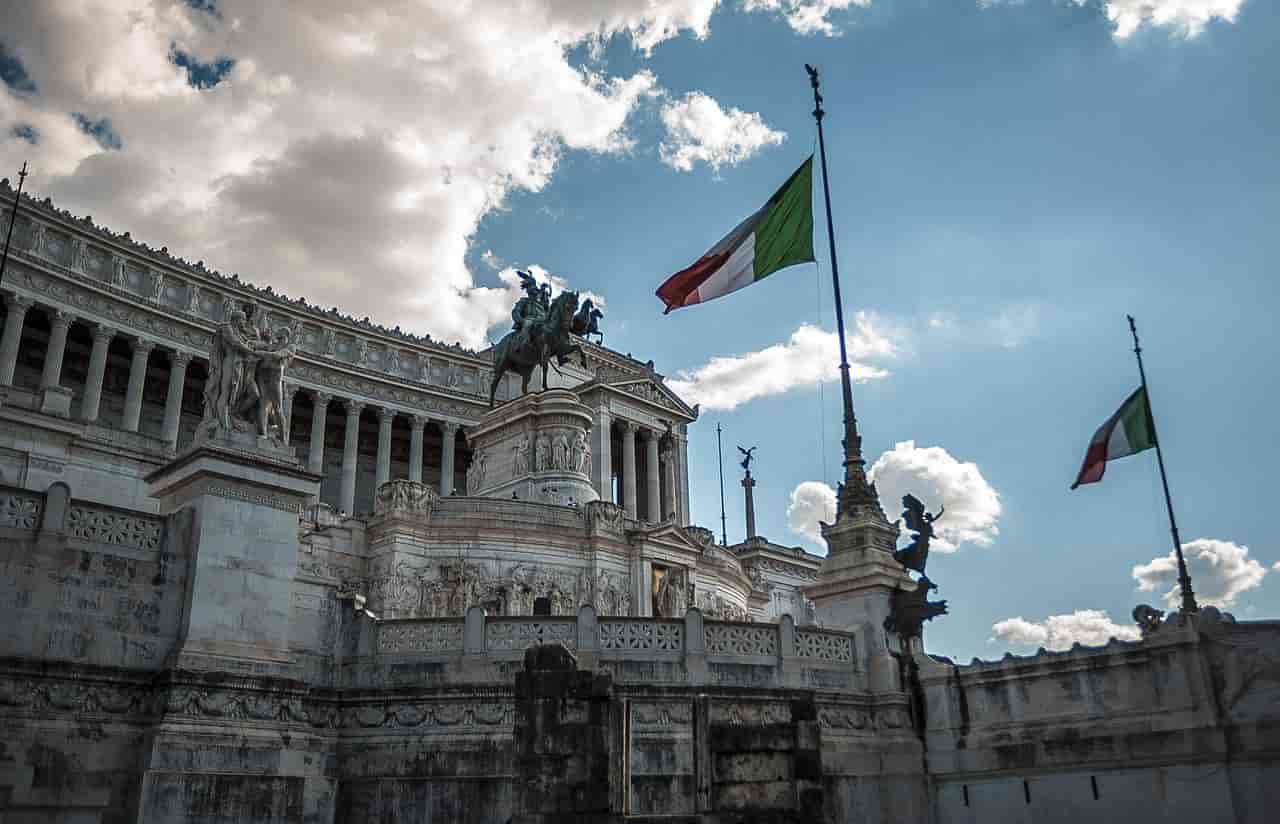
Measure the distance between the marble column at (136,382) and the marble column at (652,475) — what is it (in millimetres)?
39841

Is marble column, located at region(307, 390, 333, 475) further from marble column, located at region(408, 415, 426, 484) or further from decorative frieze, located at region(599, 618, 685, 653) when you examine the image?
decorative frieze, located at region(599, 618, 685, 653)

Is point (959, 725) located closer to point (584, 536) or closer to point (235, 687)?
point (235, 687)

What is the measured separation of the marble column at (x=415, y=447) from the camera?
3388 inches

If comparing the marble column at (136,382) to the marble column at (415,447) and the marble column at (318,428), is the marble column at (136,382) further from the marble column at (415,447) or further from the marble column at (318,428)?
the marble column at (415,447)

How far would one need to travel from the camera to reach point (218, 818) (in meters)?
17.5

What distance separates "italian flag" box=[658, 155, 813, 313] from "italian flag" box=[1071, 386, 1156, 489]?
11.2m

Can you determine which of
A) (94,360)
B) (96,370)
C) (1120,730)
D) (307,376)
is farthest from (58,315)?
(1120,730)

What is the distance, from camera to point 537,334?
166 ft

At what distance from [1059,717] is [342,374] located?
236ft

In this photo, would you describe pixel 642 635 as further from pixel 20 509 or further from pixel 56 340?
pixel 56 340

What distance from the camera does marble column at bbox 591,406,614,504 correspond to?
84438 millimetres

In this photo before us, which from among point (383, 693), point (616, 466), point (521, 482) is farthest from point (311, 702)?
point (616, 466)

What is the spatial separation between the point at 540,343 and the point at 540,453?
19.4 ft

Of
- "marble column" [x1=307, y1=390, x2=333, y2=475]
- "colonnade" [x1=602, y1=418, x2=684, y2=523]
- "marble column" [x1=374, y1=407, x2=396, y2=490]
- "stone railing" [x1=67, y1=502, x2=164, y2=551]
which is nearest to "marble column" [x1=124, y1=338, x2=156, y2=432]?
"marble column" [x1=307, y1=390, x2=333, y2=475]
